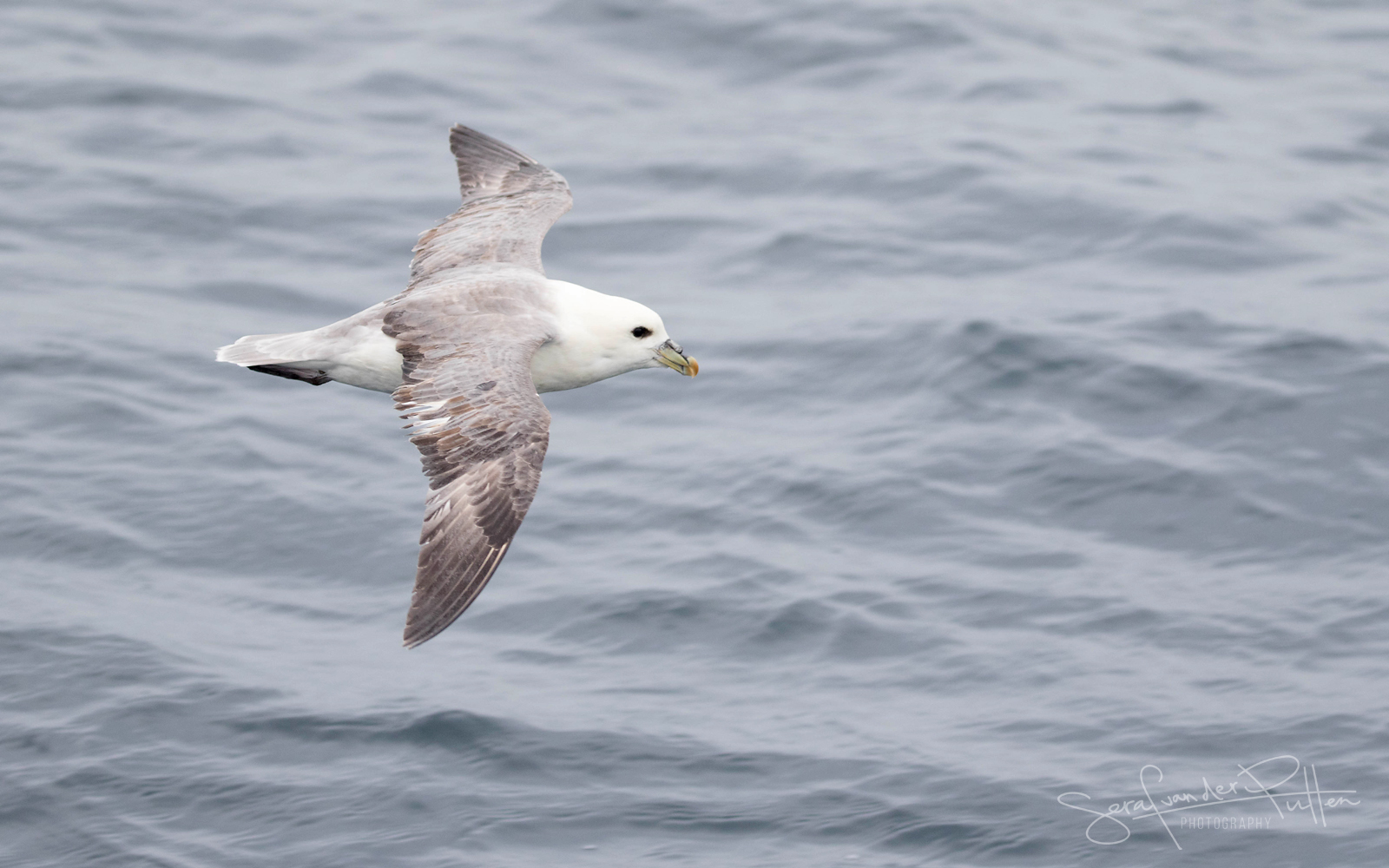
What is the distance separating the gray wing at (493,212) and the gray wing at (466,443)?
4.83ft

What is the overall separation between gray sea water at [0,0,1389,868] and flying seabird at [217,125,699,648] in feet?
9.62

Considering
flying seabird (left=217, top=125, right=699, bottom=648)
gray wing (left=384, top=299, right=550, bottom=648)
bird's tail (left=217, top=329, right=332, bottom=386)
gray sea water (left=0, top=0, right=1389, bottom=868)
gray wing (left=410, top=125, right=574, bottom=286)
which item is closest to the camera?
gray wing (left=384, top=299, right=550, bottom=648)

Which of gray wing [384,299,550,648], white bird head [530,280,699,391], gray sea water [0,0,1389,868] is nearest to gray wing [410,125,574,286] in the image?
white bird head [530,280,699,391]

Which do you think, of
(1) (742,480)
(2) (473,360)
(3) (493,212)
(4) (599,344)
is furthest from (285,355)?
(1) (742,480)

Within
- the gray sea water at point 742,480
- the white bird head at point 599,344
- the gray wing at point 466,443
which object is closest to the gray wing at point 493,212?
the white bird head at point 599,344

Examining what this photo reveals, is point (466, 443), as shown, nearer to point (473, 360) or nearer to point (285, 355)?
point (473, 360)

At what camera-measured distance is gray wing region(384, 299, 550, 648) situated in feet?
27.2

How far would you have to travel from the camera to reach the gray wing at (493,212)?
428 inches

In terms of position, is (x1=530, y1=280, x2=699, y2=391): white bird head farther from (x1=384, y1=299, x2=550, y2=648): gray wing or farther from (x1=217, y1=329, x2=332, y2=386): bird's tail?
(x1=217, y1=329, x2=332, y2=386): bird's tail

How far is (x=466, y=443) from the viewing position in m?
8.70

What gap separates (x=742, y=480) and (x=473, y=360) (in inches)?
200

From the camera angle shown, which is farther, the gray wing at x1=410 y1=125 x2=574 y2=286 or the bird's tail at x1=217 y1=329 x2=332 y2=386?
the gray wing at x1=410 y1=125 x2=574 y2=286

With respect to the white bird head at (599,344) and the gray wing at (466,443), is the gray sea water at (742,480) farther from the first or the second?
the gray wing at (466,443)

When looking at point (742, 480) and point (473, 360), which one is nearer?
point (473, 360)
